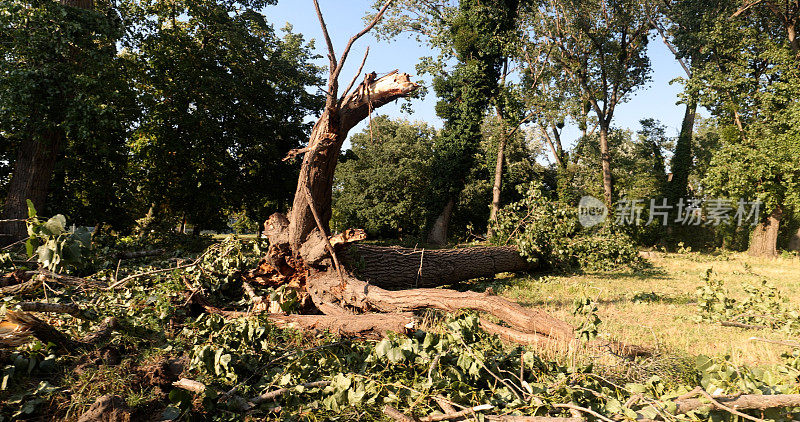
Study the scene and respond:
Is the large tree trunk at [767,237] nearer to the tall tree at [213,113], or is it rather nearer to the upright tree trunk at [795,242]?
the upright tree trunk at [795,242]

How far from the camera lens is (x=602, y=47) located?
67.1 ft

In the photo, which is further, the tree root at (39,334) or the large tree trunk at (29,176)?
the large tree trunk at (29,176)

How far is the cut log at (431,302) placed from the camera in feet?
12.8

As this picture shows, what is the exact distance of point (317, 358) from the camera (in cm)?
336

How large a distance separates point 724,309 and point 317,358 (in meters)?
4.87

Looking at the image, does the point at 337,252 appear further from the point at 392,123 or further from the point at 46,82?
the point at 392,123

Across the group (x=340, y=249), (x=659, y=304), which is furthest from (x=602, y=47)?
(x=340, y=249)

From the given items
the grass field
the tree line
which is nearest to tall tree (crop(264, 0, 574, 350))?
the grass field

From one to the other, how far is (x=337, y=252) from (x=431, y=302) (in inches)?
69.2

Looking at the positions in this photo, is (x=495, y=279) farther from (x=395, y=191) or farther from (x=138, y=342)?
(x=395, y=191)

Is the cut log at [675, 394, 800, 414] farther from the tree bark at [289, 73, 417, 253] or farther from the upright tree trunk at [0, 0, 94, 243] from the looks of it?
the upright tree trunk at [0, 0, 94, 243]

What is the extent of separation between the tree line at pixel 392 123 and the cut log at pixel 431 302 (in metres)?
5.90

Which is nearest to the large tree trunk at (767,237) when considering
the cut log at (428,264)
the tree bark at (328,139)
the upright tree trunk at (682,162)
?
the upright tree trunk at (682,162)

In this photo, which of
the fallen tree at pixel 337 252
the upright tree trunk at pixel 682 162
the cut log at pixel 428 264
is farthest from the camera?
the upright tree trunk at pixel 682 162
